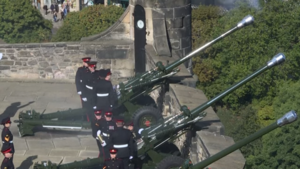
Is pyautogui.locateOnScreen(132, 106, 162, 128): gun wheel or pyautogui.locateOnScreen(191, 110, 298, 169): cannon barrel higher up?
pyautogui.locateOnScreen(191, 110, 298, 169): cannon barrel

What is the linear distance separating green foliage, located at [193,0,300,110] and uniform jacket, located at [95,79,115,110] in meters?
19.0

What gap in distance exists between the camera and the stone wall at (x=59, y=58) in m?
15.0

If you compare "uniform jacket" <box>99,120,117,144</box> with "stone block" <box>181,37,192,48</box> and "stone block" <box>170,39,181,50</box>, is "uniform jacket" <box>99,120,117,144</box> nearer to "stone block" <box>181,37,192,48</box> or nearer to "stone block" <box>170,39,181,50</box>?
"stone block" <box>170,39,181,50</box>

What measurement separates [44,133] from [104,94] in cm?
157

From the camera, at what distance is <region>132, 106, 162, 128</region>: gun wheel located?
11.3 meters

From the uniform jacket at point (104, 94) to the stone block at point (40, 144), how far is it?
1132mm

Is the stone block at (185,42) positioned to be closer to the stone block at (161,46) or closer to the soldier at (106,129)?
the stone block at (161,46)

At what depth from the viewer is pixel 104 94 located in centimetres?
1106

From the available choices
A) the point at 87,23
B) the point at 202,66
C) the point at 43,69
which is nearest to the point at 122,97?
the point at 43,69

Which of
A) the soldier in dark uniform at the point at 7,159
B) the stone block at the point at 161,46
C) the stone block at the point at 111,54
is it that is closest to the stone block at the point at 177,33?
the stone block at the point at 161,46

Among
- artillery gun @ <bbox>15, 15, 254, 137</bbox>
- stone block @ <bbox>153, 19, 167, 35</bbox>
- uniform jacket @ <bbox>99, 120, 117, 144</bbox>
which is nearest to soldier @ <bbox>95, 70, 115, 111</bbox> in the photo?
artillery gun @ <bbox>15, 15, 254, 137</bbox>

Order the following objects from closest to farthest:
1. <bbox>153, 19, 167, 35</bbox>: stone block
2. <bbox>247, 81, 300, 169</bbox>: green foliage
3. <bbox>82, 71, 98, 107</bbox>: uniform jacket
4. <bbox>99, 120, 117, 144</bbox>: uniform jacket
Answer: <bbox>99, 120, 117, 144</bbox>: uniform jacket < <bbox>82, 71, 98, 107</bbox>: uniform jacket < <bbox>153, 19, 167, 35</bbox>: stone block < <bbox>247, 81, 300, 169</bbox>: green foliage

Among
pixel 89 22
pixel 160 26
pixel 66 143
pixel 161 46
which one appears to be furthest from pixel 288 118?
pixel 89 22

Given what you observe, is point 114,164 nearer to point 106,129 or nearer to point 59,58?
point 106,129
